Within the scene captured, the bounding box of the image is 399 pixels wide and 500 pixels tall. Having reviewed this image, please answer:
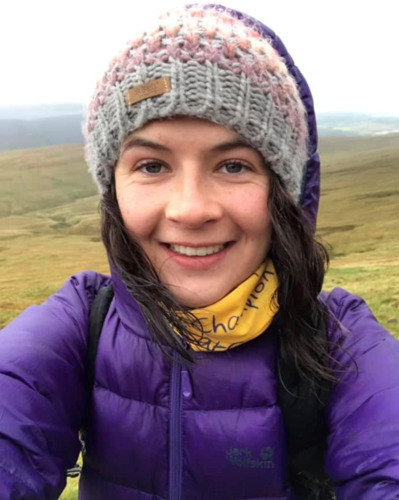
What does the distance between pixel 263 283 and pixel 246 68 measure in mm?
1151

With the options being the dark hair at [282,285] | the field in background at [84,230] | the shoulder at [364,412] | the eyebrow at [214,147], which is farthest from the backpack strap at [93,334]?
the field in background at [84,230]

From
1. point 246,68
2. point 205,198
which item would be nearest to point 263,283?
point 205,198

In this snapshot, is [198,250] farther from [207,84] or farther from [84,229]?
[84,229]

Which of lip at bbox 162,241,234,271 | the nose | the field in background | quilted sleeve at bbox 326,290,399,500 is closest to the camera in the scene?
quilted sleeve at bbox 326,290,399,500

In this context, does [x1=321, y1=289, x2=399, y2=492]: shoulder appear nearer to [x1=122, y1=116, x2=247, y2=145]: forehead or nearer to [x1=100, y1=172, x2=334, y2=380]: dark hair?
[x1=100, y1=172, x2=334, y2=380]: dark hair

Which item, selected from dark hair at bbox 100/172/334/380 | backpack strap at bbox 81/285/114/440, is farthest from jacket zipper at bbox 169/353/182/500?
backpack strap at bbox 81/285/114/440

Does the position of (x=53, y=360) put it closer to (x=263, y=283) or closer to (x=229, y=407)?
(x=229, y=407)

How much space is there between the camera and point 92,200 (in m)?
130

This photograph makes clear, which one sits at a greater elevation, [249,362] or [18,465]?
[249,362]

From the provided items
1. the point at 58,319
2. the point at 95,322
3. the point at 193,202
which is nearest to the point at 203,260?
the point at 193,202

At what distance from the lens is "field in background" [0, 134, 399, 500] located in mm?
19641

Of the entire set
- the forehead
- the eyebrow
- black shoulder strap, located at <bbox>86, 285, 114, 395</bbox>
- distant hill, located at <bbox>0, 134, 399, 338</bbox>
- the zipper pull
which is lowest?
distant hill, located at <bbox>0, 134, 399, 338</bbox>

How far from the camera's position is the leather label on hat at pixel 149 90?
2537 mm

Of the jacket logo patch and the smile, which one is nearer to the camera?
the jacket logo patch
